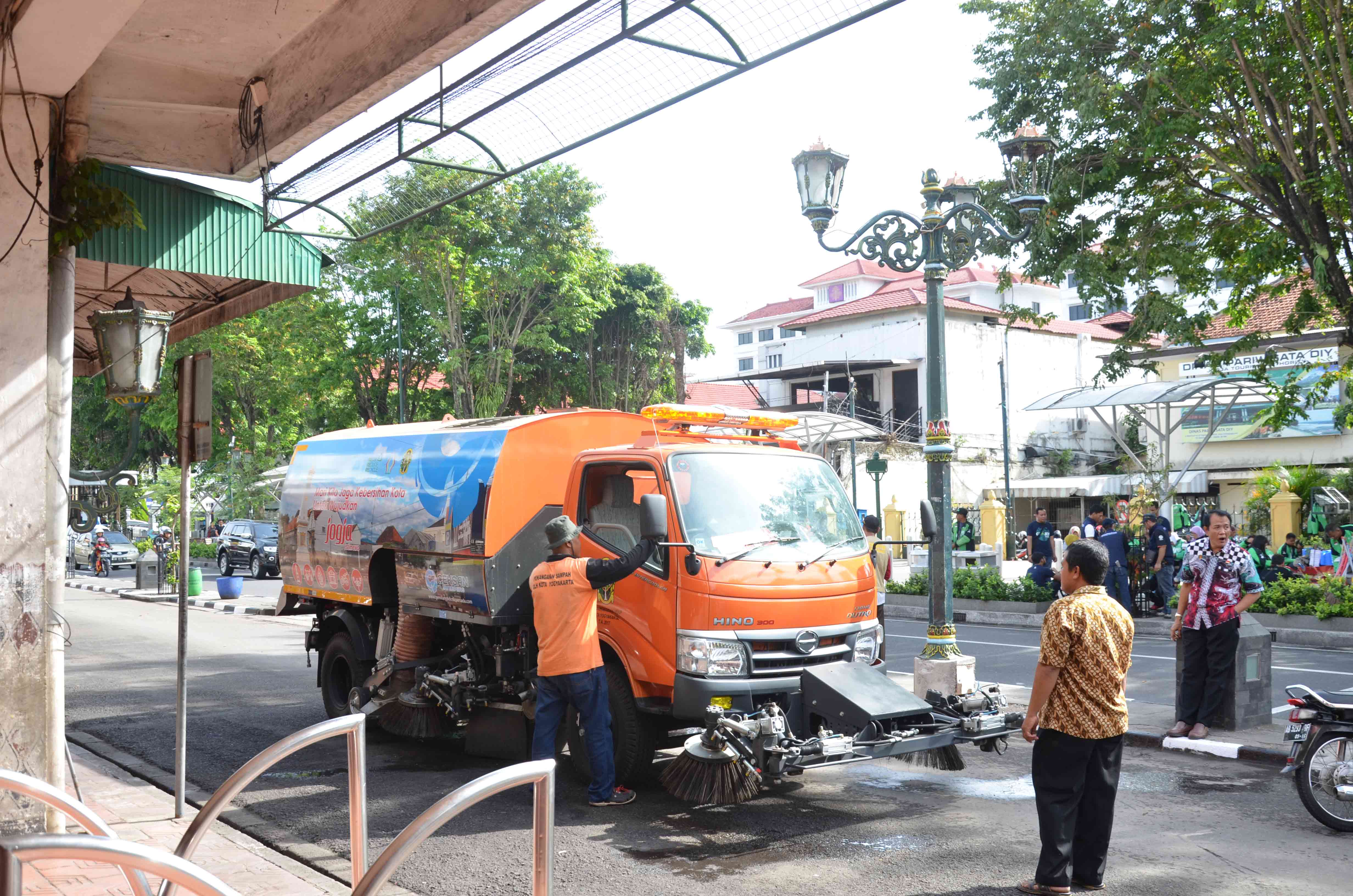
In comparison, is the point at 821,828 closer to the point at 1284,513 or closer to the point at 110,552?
the point at 1284,513

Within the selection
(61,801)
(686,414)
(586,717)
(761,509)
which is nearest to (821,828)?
(586,717)

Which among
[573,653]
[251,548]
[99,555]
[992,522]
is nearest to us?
[573,653]

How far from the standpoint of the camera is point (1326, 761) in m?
6.78

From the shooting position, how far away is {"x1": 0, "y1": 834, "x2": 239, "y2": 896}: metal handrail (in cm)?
238

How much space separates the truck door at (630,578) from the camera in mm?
7387

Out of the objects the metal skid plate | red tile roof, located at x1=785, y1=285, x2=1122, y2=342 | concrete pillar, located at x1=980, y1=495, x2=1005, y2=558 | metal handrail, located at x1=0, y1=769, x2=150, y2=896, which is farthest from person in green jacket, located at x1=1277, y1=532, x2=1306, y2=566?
red tile roof, located at x1=785, y1=285, x2=1122, y2=342

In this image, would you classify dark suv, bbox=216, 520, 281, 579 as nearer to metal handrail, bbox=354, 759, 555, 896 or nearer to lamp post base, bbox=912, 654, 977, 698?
lamp post base, bbox=912, 654, 977, 698

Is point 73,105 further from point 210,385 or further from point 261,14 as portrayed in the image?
point 210,385

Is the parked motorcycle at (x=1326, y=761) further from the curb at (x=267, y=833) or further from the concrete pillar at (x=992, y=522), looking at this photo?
the concrete pillar at (x=992, y=522)

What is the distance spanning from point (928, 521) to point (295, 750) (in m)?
4.80

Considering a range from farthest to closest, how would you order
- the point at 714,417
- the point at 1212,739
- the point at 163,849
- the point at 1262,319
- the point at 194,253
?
the point at 1262,319 → the point at 1212,739 → the point at 714,417 → the point at 194,253 → the point at 163,849

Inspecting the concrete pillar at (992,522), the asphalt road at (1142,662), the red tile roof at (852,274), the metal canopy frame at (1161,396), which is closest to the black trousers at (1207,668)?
the asphalt road at (1142,662)

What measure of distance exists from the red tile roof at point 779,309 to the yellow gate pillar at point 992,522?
2026 inches

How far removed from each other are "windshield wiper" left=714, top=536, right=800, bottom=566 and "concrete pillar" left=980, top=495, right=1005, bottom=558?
2288 centimetres
